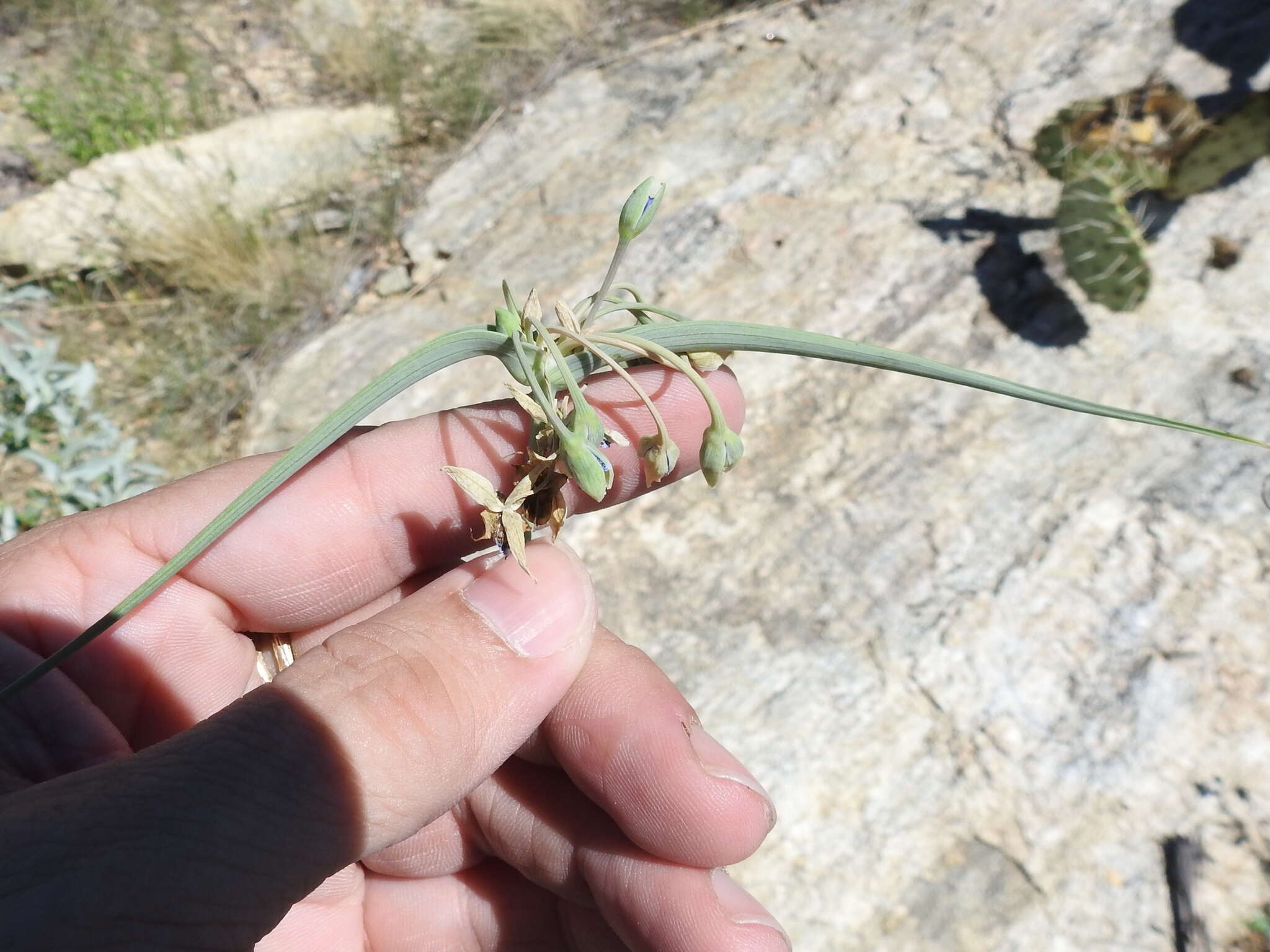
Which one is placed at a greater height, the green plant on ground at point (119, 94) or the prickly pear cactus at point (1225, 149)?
the green plant on ground at point (119, 94)

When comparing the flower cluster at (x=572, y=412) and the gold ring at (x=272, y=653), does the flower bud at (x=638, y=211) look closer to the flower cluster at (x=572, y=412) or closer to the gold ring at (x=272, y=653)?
the flower cluster at (x=572, y=412)

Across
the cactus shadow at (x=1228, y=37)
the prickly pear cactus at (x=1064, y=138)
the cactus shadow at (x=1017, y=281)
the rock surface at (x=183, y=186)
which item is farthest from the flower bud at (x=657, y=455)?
the rock surface at (x=183, y=186)

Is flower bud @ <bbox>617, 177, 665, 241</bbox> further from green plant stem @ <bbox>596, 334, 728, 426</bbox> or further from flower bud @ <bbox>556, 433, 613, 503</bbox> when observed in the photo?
flower bud @ <bbox>556, 433, 613, 503</bbox>

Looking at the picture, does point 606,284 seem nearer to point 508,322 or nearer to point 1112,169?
point 508,322

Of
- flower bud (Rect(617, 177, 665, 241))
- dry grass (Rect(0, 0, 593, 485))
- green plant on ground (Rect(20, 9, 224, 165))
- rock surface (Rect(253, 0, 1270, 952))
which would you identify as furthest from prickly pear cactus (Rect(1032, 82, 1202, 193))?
green plant on ground (Rect(20, 9, 224, 165))

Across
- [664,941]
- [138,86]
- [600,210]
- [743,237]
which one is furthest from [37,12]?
[664,941]

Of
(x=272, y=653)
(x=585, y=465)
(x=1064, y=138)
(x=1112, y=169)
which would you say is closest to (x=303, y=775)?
(x=585, y=465)

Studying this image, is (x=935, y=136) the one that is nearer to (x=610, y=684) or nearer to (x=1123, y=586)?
(x=1123, y=586)
